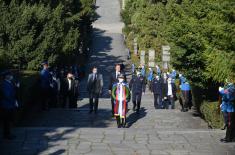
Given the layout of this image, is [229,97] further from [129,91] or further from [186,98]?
[186,98]

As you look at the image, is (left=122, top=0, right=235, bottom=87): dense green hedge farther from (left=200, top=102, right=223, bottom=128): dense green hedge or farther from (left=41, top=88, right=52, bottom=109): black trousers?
(left=41, top=88, right=52, bottom=109): black trousers

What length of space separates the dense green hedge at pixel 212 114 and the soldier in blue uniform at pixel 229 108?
5.41ft

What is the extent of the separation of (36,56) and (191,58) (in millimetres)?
8089

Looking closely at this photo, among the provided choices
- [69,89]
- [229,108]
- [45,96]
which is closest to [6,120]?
[229,108]

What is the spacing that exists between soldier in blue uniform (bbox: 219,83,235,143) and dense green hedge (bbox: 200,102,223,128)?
1.65 meters

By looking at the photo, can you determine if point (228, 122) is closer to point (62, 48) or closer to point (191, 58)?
point (191, 58)

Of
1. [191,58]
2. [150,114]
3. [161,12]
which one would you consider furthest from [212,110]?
[161,12]

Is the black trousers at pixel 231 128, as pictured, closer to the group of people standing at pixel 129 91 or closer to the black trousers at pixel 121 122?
the group of people standing at pixel 129 91

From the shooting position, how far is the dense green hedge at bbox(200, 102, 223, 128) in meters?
14.4

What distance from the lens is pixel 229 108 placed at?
12312mm

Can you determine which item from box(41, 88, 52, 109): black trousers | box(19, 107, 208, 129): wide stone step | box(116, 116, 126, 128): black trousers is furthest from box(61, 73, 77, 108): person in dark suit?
box(116, 116, 126, 128): black trousers

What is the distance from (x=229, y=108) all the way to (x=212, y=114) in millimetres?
2567

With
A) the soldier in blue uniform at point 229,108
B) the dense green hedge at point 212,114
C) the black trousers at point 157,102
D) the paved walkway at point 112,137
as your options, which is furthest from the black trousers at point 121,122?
the black trousers at point 157,102

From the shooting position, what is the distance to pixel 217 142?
40.1 ft
